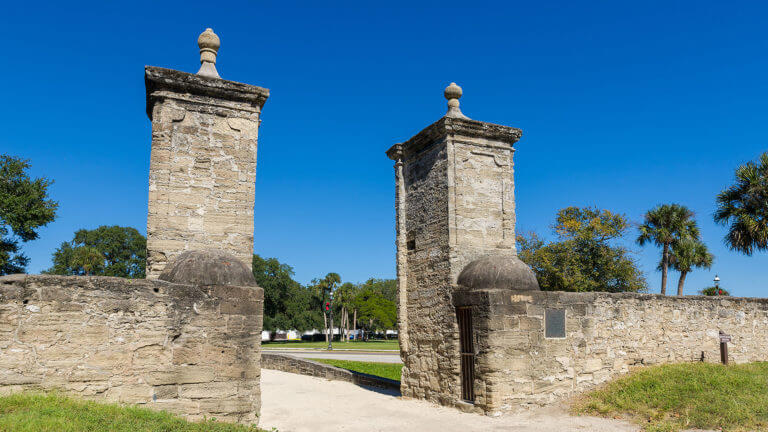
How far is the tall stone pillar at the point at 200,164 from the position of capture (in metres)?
7.48

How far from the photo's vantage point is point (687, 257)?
2352 centimetres

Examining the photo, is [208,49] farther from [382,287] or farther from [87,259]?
[382,287]

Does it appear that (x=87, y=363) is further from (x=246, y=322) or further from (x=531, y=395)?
(x=531, y=395)

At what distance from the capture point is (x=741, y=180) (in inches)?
671

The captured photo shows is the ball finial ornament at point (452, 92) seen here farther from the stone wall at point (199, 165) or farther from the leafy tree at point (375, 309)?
the leafy tree at point (375, 309)

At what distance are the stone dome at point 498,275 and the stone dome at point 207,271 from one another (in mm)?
3843

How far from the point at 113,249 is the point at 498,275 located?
3358cm

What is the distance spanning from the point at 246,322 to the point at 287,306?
42.0 meters

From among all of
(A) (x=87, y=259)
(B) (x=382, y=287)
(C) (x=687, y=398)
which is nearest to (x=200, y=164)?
(C) (x=687, y=398)

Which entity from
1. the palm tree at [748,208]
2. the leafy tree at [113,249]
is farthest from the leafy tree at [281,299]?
the palm tree at [748,208]

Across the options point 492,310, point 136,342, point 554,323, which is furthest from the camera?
point 554,323

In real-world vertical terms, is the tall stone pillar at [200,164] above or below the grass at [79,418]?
above

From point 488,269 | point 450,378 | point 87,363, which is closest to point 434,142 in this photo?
point 488,269

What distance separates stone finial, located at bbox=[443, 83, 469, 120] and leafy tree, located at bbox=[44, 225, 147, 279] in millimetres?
28967
